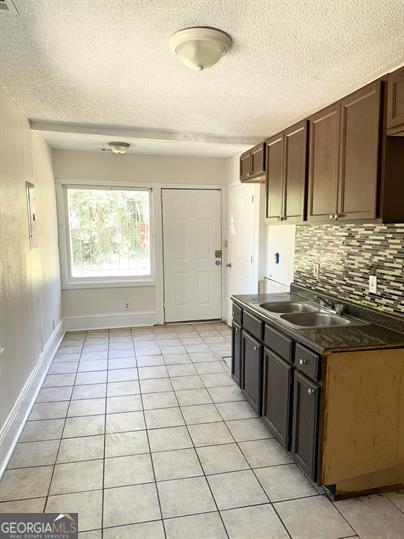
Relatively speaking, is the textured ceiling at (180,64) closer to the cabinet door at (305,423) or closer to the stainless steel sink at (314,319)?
the stainless steel sink at (314,319)

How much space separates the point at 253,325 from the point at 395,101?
1.66 metres

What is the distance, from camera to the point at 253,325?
2723 millimetres

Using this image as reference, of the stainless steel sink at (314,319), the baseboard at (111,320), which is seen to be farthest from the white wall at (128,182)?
the stainless steel sink at (314,319)

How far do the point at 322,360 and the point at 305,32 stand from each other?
168 centimetres

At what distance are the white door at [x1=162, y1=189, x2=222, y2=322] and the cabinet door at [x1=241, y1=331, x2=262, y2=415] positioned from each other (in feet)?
8.09

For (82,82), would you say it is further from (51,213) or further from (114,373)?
(114,373)

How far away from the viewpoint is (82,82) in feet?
8.11

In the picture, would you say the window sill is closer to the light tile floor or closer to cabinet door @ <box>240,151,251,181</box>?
the light tile floor

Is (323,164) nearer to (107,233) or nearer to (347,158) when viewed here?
(347,158)

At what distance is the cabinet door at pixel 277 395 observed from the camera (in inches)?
87.7

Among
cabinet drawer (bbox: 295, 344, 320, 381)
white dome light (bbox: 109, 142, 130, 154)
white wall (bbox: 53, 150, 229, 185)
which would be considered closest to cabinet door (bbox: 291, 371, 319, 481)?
cabinet drawer (bbox: 295, 344, 320, 381)

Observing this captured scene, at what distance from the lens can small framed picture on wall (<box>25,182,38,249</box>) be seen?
3176 millimetres

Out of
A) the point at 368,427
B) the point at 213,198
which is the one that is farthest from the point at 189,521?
the point at 213,198

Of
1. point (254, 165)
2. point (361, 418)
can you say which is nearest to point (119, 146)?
point (254, 165)
